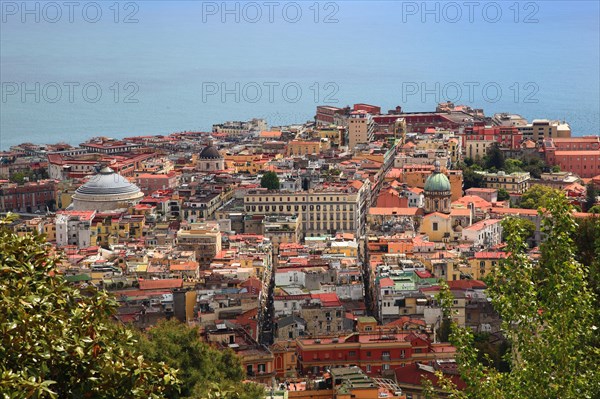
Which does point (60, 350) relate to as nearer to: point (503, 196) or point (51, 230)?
point (51, 230)

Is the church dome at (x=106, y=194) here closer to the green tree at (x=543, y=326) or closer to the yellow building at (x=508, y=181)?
the yellow building at (x=508, y=181)

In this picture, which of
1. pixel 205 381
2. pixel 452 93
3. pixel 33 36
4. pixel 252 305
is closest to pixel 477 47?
pixel 452 93

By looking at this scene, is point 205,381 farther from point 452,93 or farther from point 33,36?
point 33,36

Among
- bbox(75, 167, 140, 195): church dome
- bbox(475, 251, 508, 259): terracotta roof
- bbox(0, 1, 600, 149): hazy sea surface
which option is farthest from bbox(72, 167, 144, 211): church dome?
bbox(0, 1, 600, 149): hazy sea surface

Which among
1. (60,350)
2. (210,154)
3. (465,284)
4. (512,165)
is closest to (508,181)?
(512,165)

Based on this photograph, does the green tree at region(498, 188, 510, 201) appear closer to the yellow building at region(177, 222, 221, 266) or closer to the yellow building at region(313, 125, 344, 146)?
the yellow building at region(313, 125, 344, 146)
